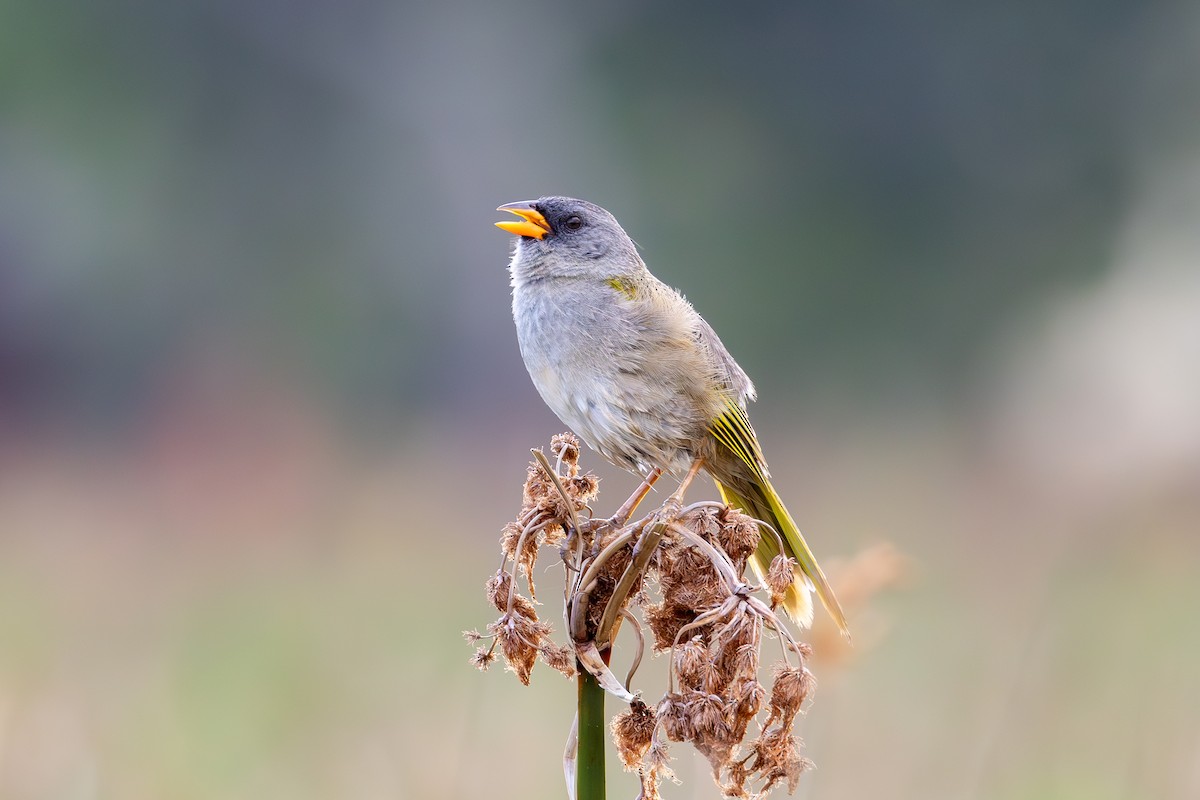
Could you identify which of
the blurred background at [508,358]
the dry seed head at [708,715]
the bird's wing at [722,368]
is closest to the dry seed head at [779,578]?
the dry seed head at [708,715]

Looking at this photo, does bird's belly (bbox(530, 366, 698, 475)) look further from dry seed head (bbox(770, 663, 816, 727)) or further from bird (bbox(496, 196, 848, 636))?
dry seed head (bbox(770, 663, 816, 727))

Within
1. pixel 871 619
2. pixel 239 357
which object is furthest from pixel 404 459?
pixel 871 619

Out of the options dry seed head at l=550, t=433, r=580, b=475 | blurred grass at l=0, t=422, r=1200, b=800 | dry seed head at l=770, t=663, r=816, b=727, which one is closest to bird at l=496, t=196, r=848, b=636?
blurred grass at l=0, t=422, r=1200, b=800

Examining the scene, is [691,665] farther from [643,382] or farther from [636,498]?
[643,382]

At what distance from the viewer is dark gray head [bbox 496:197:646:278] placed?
164 inches

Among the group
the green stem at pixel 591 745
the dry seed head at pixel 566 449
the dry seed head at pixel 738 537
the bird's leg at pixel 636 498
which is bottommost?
the green stem at pixel 591 745

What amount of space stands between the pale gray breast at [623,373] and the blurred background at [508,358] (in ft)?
2.87

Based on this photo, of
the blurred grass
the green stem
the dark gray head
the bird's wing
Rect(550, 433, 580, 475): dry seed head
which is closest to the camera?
the green stem

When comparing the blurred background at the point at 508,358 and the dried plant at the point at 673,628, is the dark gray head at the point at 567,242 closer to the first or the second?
the blurred background at the point at 508,358

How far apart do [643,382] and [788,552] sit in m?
0.66

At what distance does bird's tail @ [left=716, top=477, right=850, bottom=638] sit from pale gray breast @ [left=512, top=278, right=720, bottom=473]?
253 millimetres

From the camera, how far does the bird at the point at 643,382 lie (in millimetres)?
3748

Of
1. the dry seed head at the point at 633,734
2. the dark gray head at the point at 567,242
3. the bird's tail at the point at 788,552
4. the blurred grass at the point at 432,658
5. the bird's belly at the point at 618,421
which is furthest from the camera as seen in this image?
the dark gray head at the point at 567,242

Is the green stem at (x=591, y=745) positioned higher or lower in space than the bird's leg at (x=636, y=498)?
lower
